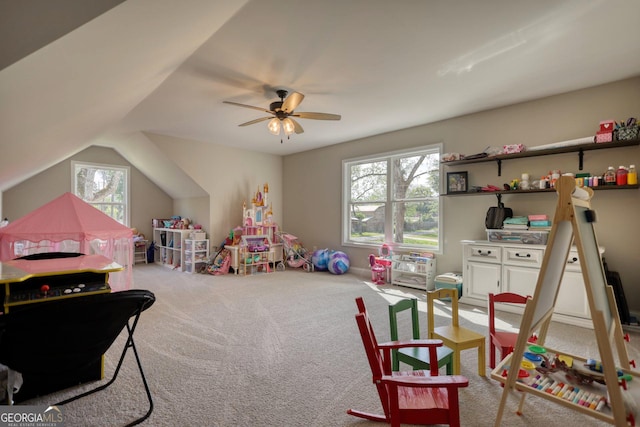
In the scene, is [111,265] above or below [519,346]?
above

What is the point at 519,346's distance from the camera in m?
1.29

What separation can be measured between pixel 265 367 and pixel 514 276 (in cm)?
302

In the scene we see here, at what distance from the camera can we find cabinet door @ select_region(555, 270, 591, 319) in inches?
116

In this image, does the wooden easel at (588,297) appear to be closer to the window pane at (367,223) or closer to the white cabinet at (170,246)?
the window pane at (367,223)

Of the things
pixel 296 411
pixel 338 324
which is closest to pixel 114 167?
pixel 338 324

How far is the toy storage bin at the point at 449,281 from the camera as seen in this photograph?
3.93 metres

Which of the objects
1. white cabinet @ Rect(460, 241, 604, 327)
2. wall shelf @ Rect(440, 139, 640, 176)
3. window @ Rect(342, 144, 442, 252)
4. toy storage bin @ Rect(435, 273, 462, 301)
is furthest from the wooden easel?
window @ Rect(342, 144, 442, 252)

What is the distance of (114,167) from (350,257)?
576cm

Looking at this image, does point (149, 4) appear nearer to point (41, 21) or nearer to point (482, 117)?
point (41, 21)

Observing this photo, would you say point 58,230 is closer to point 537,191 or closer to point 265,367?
point 265,367

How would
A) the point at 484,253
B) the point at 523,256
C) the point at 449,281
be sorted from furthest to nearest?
the point at 449,281 → the point at 484,253 → the point at 523,256

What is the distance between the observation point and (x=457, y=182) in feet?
13.8

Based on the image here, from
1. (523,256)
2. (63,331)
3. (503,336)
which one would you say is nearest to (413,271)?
(523,256)

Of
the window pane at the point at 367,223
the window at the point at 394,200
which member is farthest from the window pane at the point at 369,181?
the window pane at the point at 367,223
